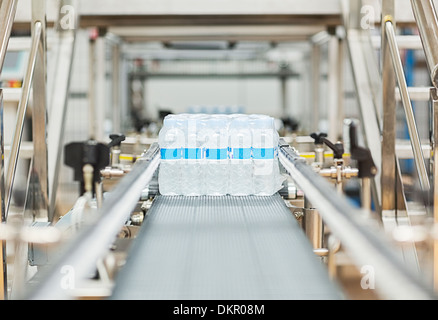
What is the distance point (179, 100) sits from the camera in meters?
8.02

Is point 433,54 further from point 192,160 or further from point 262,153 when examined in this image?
point 192,160

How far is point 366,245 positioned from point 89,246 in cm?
54

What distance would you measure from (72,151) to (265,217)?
1.74 metres

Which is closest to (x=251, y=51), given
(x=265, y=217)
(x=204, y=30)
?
(x=204, y=30)

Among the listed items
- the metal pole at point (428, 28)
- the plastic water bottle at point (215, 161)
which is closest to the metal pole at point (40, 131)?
the plastic water bottle at point (215, 161)

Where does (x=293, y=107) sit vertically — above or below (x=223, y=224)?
above

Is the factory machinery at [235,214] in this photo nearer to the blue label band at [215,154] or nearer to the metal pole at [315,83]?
the blue label band at [215,154]

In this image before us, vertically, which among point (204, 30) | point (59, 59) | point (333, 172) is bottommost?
point (333, 172)

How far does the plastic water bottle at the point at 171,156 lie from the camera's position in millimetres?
2676

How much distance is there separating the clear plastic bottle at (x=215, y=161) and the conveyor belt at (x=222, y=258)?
0.31m

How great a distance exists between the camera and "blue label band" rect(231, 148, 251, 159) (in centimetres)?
271

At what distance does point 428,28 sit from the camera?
8.45ft

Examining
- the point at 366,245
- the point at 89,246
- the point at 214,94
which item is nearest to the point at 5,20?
the point at 89,246
